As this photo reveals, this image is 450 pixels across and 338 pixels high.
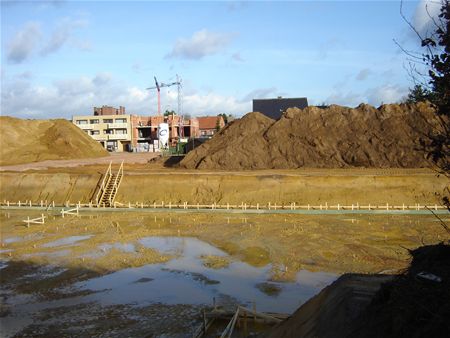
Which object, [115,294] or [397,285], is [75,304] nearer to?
[115,294]

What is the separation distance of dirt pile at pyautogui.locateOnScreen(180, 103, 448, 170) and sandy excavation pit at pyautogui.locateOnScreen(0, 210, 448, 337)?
13467mm

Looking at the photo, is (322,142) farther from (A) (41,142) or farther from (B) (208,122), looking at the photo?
(B) (208,122)

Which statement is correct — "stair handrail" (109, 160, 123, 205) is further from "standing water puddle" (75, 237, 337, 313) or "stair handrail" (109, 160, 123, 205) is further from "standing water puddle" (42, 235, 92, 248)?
"standing water puddle" (75, 237, 337, 313)

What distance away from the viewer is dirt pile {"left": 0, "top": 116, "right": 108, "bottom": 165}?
52.8 meters

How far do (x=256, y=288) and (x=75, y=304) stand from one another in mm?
5709

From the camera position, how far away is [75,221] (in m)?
27.1

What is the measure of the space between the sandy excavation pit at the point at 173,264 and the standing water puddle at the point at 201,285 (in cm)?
3

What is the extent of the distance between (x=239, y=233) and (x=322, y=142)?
20123 millimetres

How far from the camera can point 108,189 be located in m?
34.4

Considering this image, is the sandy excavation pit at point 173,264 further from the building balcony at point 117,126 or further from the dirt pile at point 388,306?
the building balcony at point 117,126

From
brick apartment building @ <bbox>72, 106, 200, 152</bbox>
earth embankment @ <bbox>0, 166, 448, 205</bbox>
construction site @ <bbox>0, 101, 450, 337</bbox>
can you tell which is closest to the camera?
construction site @ <bbox>0, 101, 450, 337</bbox>

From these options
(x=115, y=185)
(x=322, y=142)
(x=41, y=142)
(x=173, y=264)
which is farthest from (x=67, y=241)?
(x=41, y=142)

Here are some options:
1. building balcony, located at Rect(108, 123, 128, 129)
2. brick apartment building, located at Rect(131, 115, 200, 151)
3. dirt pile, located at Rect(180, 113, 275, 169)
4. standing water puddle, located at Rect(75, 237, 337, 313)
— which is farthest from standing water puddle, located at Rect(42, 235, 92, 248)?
building balcony, located at Rect(108, 123, 128, 129)

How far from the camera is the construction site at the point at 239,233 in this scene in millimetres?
11172
